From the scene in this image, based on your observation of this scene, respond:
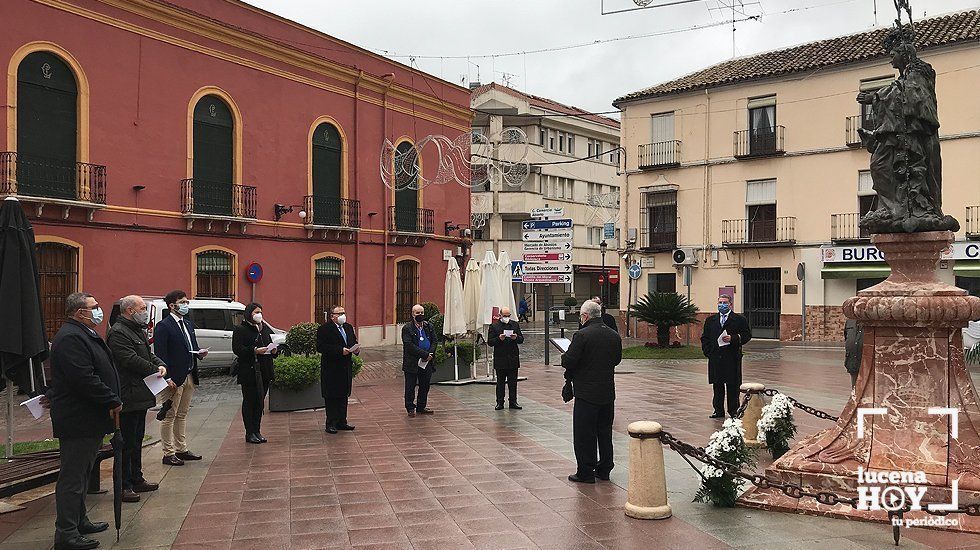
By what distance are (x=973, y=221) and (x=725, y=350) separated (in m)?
20.1

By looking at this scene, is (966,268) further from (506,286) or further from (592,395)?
(592,395)

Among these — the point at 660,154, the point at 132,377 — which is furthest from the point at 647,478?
the point at 660,154

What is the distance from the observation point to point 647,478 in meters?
6.24

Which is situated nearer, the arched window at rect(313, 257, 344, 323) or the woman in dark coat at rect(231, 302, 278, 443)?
the woman in dark coat at rect(231, 302, 278, 443)

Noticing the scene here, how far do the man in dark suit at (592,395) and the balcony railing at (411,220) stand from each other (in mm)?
20851

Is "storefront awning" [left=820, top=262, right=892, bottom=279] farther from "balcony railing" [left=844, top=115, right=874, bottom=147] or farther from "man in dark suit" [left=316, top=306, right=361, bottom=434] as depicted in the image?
"man in dark suit" [left=316, top=306, right=361, bottom=434]

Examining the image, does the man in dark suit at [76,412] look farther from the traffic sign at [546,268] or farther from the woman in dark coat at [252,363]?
the traffic sign at [546,268]

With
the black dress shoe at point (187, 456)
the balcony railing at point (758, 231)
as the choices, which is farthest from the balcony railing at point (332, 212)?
the black dress shoe at point (187, 456)

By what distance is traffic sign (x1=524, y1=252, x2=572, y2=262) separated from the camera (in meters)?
18.0

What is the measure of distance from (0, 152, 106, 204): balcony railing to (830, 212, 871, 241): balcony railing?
79.5 ft

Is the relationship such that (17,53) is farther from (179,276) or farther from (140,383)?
(140,383)

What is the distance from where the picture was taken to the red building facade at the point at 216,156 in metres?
18.2

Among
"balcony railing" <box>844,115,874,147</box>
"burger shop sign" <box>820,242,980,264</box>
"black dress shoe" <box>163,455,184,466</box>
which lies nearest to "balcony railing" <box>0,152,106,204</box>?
"black dress shoe" <box>163,455,184,466</box>

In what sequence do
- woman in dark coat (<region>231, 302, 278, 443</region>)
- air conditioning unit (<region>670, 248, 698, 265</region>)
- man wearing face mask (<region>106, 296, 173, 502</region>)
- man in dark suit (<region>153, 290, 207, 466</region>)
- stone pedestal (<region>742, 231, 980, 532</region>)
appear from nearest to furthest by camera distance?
stone pedestal (<region>742, 231, 980, 532</region>) < man wearing face mask (<region>106, 296, 173, 502</region>) < man in dark suit (<region>153, 290, 207, 466</region>) < woman in dark coat (<region>231, 302, 278, 443</region>) < air conditioning unit (<region>670, 248, 698, 265</region>)
